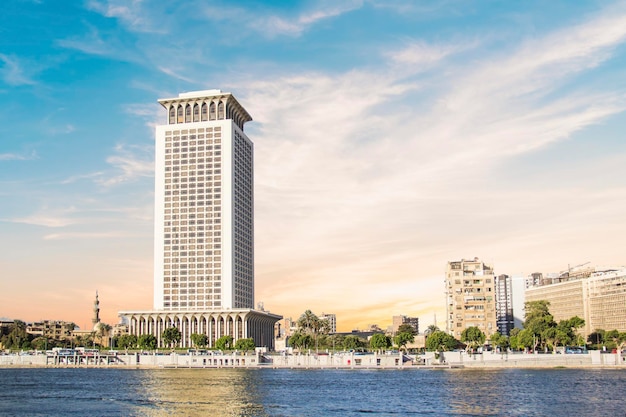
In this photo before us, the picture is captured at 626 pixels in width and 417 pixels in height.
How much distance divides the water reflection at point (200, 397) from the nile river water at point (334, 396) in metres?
0.14

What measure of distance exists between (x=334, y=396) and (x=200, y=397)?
22.9 metres

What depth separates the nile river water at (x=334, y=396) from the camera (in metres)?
103

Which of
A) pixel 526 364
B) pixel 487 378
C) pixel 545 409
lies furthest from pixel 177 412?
pixel 526 364

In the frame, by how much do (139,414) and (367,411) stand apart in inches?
1274

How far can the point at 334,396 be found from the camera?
4904 inches

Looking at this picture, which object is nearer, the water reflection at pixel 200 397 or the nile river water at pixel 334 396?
the water reflection at pixel 200 397

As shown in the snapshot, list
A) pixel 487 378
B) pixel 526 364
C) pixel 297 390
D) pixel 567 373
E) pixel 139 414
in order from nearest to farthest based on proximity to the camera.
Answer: pixel 139 414 → pixel 297 390 → pixel 487 378 → pixel 567 373 → pixel 526 364

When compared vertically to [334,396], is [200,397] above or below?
above

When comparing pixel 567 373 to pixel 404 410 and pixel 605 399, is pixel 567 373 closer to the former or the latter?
pixel 605 399

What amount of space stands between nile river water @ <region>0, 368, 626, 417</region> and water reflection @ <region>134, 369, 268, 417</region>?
0.48ft

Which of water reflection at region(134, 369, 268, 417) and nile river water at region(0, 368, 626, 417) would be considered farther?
nile river water at region(0, 368, 626, 417)

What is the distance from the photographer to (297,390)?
137 m

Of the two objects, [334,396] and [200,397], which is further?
[334,396]

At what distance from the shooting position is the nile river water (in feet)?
338
